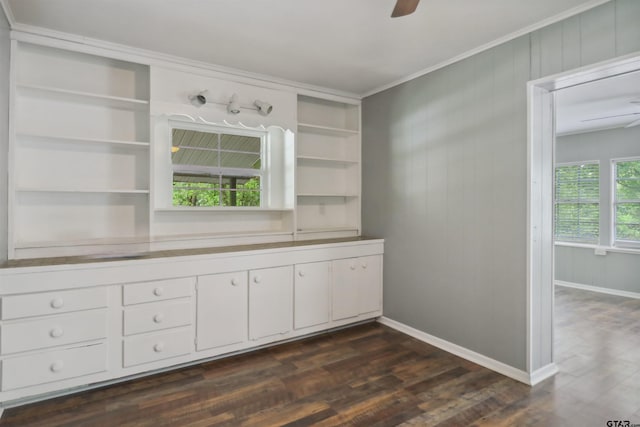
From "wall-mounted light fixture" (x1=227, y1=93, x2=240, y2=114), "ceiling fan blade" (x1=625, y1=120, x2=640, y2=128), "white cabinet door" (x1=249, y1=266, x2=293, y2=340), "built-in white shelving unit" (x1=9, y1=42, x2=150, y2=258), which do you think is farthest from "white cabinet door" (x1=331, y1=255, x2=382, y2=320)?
"ceiling fan blade" (x1=625, y1=120, x2=640, y2=128)

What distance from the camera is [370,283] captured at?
12.7ft

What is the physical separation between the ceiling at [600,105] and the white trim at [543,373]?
93.2 inches

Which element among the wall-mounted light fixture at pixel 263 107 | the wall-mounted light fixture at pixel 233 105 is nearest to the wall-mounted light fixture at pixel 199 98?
the wall-mounted light fixture at pixel 233 105

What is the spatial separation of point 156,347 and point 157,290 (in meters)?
0.42

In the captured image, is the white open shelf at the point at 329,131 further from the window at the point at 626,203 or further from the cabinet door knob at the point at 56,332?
the window at the point at 626,203

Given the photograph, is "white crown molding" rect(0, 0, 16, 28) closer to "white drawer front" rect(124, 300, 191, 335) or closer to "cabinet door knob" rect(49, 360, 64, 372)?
"white drawer front" rect(124, 300, 191, 335)

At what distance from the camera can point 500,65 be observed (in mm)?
2818

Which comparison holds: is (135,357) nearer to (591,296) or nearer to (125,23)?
(125,23)

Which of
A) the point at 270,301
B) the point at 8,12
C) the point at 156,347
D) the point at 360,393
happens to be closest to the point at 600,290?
the point at 360,393

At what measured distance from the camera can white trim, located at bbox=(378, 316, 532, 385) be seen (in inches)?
106

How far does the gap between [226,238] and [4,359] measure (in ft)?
5.55

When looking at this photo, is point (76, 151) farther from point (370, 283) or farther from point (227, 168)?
point (370, 283)

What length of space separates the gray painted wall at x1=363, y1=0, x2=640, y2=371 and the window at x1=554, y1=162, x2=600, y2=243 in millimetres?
4019

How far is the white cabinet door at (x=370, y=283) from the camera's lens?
12.5ft
